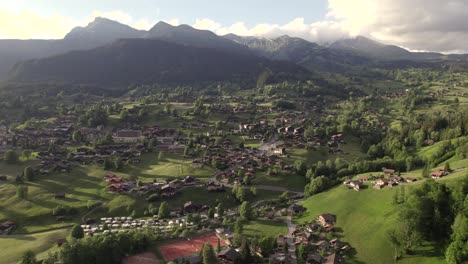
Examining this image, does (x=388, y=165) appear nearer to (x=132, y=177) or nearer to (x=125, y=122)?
(x=132, y=177)

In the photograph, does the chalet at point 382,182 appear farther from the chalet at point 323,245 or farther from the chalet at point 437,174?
the chalet at point 323,245

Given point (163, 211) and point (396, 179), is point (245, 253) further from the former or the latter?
point (396, 179)

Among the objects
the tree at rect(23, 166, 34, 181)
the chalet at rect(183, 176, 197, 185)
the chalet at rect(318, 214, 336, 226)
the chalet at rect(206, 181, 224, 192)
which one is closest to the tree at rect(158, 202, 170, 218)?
the chalet at rect(206, 181, 224, 192)

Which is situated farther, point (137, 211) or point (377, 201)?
point (137, 211)

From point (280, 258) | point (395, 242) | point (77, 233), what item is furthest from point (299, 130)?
point (77, 233)

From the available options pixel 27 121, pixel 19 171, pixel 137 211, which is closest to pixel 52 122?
pixel 27 121

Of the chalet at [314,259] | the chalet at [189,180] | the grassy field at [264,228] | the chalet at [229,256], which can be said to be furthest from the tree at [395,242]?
the chalet at [189,180]
